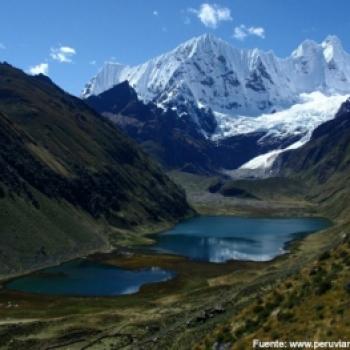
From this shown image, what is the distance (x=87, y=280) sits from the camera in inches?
6368

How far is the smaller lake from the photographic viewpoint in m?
147

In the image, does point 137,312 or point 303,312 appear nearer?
point 303,312

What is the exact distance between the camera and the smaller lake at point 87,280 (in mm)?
147375

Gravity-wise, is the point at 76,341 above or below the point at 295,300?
below

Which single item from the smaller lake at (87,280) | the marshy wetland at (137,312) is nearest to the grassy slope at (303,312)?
the marshy wetland at (137,312)

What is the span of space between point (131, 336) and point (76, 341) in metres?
8.38

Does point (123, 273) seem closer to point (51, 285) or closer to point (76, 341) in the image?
point (51, 285)

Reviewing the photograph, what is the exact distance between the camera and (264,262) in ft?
650

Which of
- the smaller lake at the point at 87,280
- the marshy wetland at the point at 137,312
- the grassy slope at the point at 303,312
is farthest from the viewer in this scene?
the smaller lake at the point at 87,280

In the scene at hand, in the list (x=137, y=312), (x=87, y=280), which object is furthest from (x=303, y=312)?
(x=87, y=280)

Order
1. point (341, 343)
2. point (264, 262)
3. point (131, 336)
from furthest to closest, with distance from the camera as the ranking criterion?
point (264, 262) < point (131, 336) < point (341, 343)

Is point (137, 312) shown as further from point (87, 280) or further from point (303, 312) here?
point (303, 312)

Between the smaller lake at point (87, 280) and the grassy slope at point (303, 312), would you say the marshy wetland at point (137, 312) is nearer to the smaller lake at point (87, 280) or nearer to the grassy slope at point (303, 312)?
the smaller lake at point (87, 280)

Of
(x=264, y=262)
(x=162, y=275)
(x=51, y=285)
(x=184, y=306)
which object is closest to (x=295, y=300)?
(x=184, y=306)
